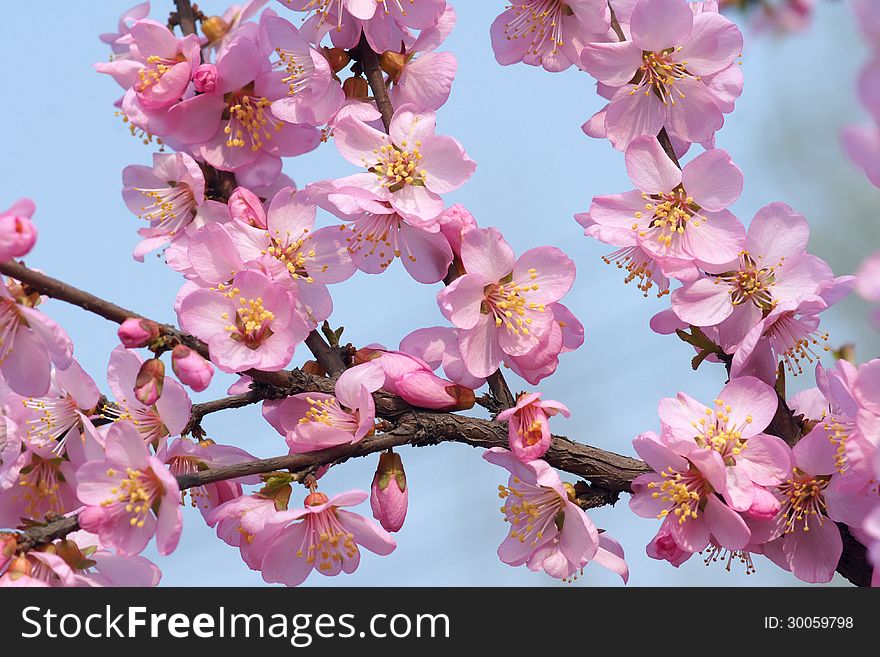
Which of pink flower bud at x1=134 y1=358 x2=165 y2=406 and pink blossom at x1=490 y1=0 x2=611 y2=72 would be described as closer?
pink flower bud at x1=134 y1=358 x2=165 y2=406

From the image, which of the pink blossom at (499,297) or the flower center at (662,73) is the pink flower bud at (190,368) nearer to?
the pink blossom at (499,297)

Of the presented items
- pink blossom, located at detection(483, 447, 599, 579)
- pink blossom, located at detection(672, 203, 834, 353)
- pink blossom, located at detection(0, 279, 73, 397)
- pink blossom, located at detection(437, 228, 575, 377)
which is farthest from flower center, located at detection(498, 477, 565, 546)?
pink blossom, located at detection(0, 279, 73, 397)

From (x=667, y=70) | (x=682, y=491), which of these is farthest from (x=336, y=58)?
(x=682, y=491)

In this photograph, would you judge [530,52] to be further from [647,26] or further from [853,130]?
[853,130]

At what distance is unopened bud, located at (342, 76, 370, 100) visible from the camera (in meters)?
1.05

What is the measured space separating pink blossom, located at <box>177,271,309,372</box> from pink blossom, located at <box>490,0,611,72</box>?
425 mm

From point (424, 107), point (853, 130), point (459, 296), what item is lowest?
point (853, 130)

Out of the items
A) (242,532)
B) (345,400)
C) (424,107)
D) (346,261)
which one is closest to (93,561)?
(242,532)

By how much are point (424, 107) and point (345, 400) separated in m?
0.35

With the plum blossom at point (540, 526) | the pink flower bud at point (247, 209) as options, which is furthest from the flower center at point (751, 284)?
the pink flower bud at point (247, 209)

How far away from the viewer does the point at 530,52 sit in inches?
44.6

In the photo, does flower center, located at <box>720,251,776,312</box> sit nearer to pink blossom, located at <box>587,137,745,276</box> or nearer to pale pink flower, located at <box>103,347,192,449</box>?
pink blossom, located at <box>587,137,745,276</box>

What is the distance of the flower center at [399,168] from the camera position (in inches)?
38.6
